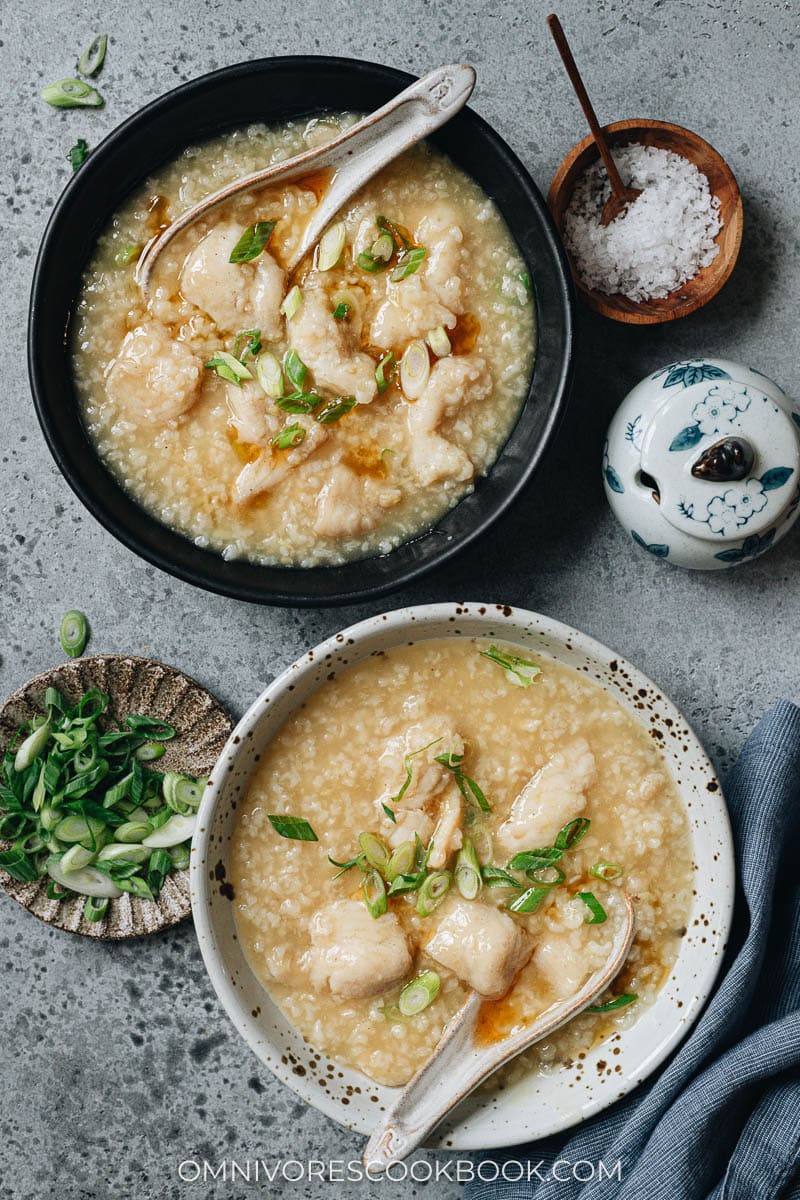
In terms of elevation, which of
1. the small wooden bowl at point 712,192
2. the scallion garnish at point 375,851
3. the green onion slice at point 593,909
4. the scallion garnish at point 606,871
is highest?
the small wooden bowl at point 712,192

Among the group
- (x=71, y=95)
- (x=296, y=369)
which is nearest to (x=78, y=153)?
(x=71, y=95)

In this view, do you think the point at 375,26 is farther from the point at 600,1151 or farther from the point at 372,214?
the point at 600,1151

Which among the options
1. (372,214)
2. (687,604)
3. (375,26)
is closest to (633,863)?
(687,604)

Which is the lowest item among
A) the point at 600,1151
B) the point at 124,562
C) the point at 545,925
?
the point at 600,1151

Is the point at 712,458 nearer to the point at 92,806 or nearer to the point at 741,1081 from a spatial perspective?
the point at 741,1081

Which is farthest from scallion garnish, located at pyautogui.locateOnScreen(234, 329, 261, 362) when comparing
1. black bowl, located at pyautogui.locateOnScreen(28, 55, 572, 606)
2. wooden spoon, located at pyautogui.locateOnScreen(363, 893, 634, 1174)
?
wooden spoon, located at pyautogui.locateOnScreen(363, 893, 634, 1174)

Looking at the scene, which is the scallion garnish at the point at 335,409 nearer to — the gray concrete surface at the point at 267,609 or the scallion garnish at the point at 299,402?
the scallion garnish at the point at 299,402

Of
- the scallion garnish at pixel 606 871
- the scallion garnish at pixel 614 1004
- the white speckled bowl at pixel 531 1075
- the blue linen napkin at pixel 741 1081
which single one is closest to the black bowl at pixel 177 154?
the white speckled bowl at pixel 531 1075
